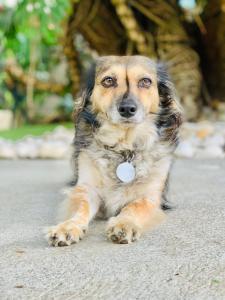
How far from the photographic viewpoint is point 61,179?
213 inches

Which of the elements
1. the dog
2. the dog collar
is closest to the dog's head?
the dog

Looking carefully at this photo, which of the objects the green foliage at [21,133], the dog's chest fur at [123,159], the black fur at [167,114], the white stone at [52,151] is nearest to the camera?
the dog's chest fur at [123,159]

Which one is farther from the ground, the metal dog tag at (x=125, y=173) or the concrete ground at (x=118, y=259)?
the metal dog tag at (x=125, y=173)

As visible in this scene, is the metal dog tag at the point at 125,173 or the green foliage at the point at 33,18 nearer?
the metal dog tag at the point at 125,173

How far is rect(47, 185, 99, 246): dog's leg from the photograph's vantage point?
289cm

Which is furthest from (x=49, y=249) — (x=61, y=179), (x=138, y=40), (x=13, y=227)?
(x=138, y=40)

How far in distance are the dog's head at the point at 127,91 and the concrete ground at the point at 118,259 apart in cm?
64

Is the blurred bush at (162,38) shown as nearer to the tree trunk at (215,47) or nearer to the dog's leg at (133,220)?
the tree trunk at (215,47)

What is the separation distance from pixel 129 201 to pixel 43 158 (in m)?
3.81

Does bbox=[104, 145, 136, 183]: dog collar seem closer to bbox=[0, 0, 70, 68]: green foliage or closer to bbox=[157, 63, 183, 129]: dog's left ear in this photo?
bbox=[157, 63, 183, 129]: dog's left ear

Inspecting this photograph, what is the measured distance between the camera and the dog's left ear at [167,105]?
13.0 feet

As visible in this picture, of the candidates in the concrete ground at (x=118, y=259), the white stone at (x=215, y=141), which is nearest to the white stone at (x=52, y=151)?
the white stone at (x=215, y=141)

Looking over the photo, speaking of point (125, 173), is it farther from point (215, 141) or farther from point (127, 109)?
point (215, 141)

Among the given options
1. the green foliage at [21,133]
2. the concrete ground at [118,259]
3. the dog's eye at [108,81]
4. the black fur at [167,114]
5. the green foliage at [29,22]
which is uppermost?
the green foliage at [29,22]
